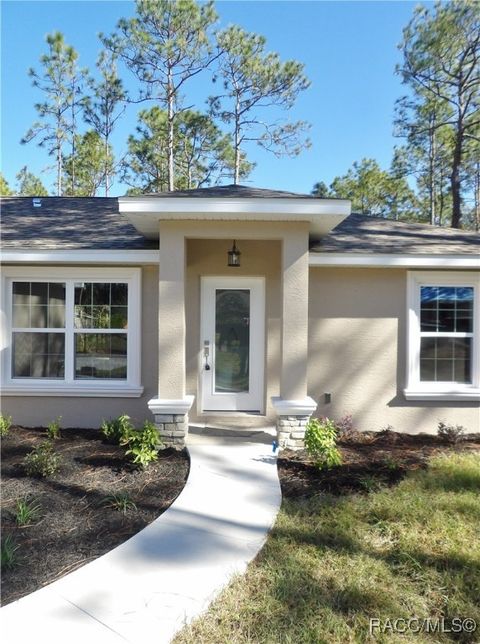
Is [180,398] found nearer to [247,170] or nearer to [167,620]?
[167,620]

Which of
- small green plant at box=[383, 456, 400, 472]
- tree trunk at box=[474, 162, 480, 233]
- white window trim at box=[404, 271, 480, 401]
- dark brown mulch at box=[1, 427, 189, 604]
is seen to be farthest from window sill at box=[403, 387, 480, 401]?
tree trunk at box=[474, 162, 480, 233]

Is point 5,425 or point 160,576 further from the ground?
point 5,425

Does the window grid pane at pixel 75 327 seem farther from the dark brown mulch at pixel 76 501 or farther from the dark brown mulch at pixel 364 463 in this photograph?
the dark brown mulch at pixel 364 463

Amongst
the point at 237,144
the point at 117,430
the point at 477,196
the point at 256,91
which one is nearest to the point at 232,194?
the point at 117,430

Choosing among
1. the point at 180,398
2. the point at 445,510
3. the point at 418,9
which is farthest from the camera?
the point at 418,9

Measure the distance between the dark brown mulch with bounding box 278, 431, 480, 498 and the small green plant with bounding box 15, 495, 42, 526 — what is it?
93.8 inches

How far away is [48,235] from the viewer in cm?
709

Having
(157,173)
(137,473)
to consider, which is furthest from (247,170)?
(137,473)

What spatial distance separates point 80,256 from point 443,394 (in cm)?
606

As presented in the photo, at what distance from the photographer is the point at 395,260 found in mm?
6246

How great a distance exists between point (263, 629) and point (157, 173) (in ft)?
74.6

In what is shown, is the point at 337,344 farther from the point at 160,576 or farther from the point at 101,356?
the point at 160,576

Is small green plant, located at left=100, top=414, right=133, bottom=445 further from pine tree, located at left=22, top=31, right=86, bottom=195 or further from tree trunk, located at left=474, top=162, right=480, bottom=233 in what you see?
tree trunk, located at left=474, top=162, right=480, bottom=233

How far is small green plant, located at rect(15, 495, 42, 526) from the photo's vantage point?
3.59 meters
